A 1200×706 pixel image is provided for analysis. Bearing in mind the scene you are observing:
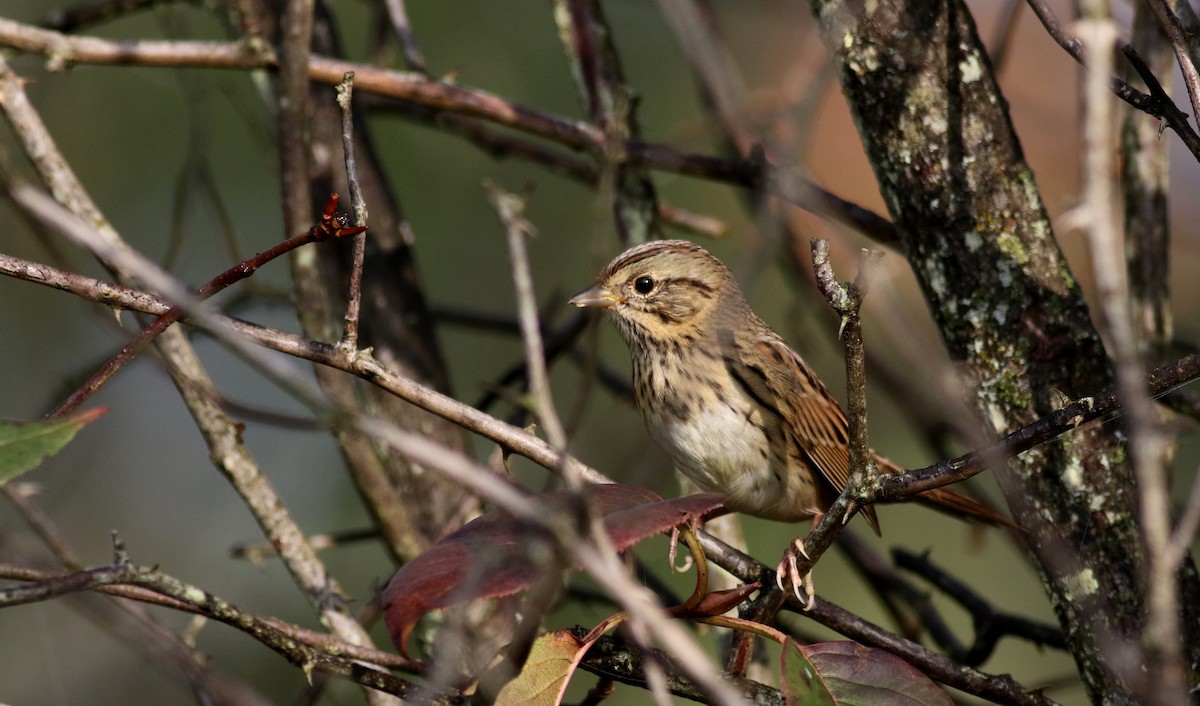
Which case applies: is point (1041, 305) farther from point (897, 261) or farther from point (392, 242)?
point (392, 242)

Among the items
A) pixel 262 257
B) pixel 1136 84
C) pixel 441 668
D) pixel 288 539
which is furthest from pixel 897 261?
pixel 441 668

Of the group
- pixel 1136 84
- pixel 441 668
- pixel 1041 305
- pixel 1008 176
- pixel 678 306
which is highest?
pixel 1136 84

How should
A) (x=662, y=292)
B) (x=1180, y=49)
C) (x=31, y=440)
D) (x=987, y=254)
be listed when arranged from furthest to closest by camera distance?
(x=662, y=292), (x=987, y=254), (x=1180, y=49), (x=31, y=440)

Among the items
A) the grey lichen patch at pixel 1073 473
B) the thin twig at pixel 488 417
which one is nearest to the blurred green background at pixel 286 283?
the grey lichen patch at pixel 1073 473

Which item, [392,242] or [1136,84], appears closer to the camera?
[1136,84]

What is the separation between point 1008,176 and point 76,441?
4.46 metres

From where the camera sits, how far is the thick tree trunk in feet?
7.27

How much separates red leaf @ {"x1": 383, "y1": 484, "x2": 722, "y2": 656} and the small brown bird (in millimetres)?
1318

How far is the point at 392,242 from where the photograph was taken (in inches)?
135

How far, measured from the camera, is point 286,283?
188 inches

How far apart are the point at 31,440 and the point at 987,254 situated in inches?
65.0

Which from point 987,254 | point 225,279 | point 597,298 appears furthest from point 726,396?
point 225,279

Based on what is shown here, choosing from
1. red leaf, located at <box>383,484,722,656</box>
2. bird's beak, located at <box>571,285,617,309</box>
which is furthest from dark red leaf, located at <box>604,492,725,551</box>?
bird's beak, located at <box>571,285,617,309</box>

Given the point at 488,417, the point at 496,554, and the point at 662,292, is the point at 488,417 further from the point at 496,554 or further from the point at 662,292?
the point at 662,292
